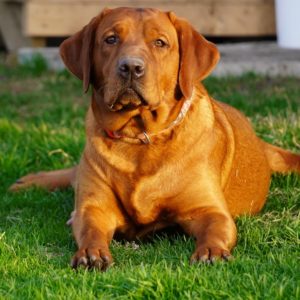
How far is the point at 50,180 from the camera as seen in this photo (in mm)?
7184

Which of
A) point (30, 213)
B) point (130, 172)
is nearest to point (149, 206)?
point (130, 172)

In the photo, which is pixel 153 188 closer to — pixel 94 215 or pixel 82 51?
pixel 94 215

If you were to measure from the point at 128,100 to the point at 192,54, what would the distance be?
1.84 feet

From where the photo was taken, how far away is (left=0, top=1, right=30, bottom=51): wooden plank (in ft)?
41.4

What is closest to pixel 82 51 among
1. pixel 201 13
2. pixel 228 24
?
pixel 201 13

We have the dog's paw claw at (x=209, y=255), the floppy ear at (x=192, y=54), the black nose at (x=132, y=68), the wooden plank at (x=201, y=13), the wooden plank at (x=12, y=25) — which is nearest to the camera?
the dog's paw claw at (x=209, y=255)

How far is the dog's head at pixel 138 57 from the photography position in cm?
530

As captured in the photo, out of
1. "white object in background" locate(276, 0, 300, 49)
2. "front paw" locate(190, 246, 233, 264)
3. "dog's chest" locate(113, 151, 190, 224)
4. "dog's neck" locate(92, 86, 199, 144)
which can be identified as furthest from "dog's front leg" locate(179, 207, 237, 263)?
"white object in background" locate(276, 0, 300, 49)

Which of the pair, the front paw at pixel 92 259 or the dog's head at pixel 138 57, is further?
the dog's head at pixel 138 57

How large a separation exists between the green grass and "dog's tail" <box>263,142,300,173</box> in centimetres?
8

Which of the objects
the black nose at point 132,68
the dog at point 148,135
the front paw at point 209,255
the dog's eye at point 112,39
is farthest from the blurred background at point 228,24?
the front paw at point 209,255

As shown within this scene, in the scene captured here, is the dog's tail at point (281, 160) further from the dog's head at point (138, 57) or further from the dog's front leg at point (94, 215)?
the dog's front leg at point (94, 215)

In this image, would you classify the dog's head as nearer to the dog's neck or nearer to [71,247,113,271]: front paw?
the dog's neck

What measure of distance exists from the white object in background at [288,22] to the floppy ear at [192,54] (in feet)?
15.5
